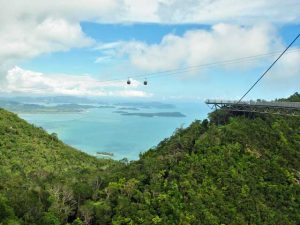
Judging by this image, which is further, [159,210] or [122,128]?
[122,128]

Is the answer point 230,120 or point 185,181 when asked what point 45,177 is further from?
point 230,120

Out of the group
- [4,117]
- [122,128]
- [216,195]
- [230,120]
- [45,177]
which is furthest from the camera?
[122,128]

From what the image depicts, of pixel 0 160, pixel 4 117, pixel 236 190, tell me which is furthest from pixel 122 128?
pixel 236 190

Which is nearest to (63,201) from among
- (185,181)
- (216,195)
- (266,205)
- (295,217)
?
(185,181)

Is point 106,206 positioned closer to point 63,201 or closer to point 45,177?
point 63,201

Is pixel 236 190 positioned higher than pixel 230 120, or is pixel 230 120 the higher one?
pixel 230 120

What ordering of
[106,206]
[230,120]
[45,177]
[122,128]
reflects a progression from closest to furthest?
[106,206] → [45,177] → [230,120] → [122,128]
